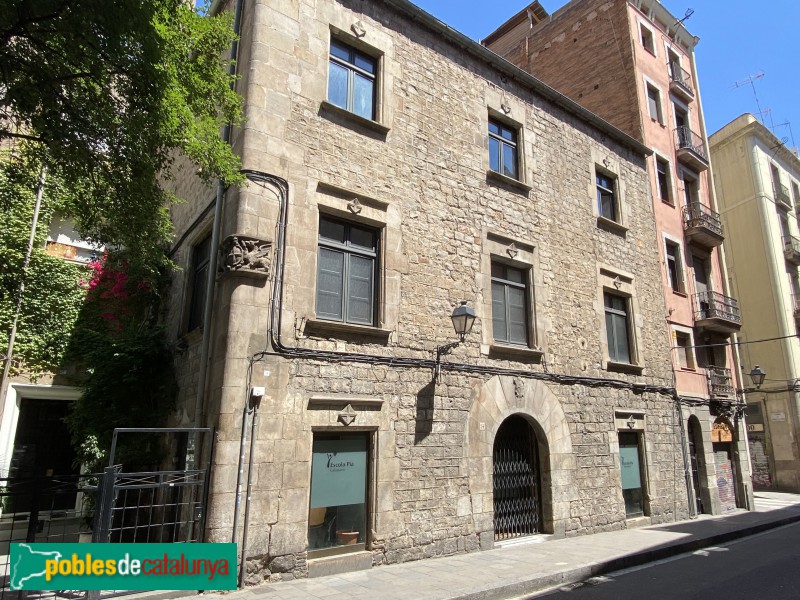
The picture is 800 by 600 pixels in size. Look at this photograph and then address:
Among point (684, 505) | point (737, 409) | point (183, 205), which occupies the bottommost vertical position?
point (684, 505)

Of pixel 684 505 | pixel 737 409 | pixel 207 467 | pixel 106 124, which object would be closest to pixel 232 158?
pixel 106 124

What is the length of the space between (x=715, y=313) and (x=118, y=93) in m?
17.3

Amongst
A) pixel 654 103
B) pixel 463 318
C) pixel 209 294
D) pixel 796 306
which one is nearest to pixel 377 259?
pixel 463 318

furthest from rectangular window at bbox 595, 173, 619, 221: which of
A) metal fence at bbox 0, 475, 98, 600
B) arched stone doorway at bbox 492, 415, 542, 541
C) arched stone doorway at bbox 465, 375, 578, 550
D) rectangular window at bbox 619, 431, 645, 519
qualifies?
metal fence at bbox 0, 475, 98, 600

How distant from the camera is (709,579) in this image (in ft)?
24.9

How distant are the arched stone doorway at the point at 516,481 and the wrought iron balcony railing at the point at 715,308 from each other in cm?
920

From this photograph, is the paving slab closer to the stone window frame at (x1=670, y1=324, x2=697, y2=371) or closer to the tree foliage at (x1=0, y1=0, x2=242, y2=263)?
the stone window frame at (x1=670, y1=324, x2=697, y2=371)

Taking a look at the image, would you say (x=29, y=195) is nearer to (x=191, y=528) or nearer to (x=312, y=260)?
(x=312, y=260)

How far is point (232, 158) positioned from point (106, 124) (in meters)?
1.52

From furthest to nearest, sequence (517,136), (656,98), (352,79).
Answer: (656,98) → (517,136) → (352,79)

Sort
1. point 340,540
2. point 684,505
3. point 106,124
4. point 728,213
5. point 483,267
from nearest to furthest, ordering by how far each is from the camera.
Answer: point 106,124 < point 340,540 < point 483,267 < point 684,505 < point 728,213

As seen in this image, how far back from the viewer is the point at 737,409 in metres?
16.8

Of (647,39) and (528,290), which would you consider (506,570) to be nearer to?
(528,290)

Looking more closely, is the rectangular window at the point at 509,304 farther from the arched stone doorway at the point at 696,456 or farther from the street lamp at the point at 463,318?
the arched stone doorway at the point at 696,456
